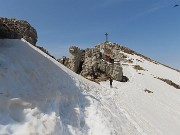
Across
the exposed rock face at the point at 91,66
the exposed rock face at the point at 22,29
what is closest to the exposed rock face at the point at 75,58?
the exposed rock face at the point at 91,66

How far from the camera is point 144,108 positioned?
30.4m

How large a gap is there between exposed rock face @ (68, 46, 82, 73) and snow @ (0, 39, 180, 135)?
12340mm

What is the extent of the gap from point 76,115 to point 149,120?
11.2 metres

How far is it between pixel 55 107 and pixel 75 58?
2631cm

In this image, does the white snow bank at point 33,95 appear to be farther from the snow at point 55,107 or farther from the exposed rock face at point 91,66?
the exposed rock face at point 91,66

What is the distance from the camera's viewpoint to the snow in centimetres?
1391

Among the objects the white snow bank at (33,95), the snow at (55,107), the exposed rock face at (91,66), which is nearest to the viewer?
the white snow bank at (33,95)

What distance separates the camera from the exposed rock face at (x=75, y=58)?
42.3 meters

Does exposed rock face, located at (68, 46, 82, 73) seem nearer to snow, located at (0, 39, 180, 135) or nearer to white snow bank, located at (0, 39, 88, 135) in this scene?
snow, located at (0, 39, 180, 135)

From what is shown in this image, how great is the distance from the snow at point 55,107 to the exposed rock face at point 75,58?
40.5 feet

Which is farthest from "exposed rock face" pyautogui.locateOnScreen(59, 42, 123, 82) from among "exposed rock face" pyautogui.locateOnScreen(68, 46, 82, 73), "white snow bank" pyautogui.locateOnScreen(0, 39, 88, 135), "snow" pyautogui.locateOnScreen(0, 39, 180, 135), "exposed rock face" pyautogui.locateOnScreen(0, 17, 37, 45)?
"white snow bank" pyautogui.locateOnScreen(0, 39, 88, 135)

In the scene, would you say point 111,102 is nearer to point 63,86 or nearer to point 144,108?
point 144,108

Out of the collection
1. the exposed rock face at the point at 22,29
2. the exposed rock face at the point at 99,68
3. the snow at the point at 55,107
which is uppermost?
the exposed rock face at the point at 22,29

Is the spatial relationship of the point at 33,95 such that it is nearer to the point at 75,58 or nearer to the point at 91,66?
the point at 91,66
